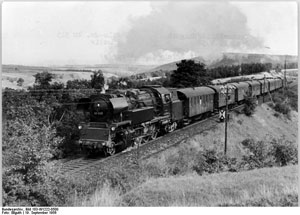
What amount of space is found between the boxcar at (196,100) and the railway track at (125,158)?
1.76 m

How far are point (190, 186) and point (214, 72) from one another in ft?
90.7

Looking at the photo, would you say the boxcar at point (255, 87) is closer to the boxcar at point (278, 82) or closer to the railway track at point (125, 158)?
the boxcar at point (278, 82)

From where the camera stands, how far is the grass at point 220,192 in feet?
28.6

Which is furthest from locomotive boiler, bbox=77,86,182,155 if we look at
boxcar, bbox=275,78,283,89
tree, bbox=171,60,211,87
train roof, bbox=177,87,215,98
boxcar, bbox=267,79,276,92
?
boxcar, bbox=275,78,283,89

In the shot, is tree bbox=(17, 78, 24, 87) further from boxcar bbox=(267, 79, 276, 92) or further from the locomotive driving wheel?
boxcar bbox=(267, 79, 276, 92)

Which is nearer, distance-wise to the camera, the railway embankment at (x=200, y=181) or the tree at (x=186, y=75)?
the railway embankment at (x=200, y=181)

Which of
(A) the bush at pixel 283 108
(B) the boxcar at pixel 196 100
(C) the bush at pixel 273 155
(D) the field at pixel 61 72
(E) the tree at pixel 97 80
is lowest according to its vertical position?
(C) the bush at pixel 273 155

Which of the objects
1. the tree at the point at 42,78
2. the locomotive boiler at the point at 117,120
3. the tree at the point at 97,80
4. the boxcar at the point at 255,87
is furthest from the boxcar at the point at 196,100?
the boxcar at the point at 255,87

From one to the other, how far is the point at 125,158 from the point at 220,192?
4.88m

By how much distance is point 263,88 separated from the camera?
107 feet

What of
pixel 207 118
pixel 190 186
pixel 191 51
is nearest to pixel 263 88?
pixel 207 118

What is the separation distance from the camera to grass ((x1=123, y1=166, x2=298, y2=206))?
8.70 metres

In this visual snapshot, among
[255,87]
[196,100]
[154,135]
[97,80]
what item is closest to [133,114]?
[154,135]

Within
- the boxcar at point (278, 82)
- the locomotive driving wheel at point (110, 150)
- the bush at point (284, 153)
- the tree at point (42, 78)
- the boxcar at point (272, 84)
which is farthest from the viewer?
the boxcar at point (278, 82)
